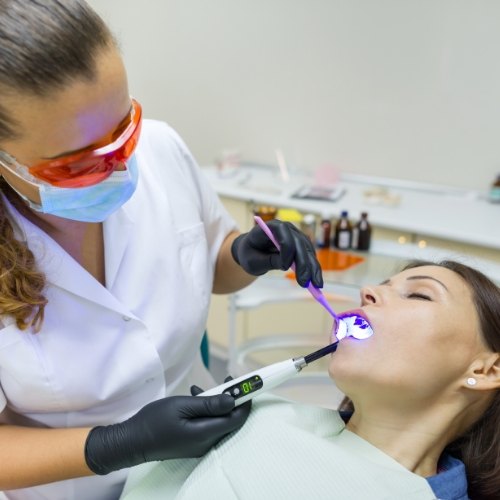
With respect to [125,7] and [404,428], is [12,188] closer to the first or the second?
[404,428]

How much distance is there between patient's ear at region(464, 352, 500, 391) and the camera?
1.00 m

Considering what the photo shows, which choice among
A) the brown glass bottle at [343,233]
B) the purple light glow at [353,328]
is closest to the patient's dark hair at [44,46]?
the purple light glow at [353,328]

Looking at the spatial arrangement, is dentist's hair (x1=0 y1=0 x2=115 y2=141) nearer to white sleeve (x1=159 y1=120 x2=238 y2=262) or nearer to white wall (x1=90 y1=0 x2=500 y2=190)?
white sleeve (x1=159 y1=120 x2=238 y2=262)

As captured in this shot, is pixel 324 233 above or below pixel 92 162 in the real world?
below

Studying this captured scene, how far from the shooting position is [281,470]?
91cm

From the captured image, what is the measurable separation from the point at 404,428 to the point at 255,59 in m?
2.18

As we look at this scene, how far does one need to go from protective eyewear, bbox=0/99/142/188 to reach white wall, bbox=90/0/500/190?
171 cm

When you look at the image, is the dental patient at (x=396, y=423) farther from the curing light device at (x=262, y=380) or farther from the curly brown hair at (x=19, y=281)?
the curly brown hair at (x=19, y=281)

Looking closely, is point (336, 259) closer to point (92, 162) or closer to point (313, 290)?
point (313, 290)

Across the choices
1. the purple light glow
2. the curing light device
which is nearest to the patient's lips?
the purple light glow

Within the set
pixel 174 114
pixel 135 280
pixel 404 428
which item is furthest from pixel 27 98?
pixel 174 114

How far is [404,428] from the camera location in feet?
3.36

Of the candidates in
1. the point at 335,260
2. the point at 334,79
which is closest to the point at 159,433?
the point at 335,260

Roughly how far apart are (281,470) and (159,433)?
0.77ft
